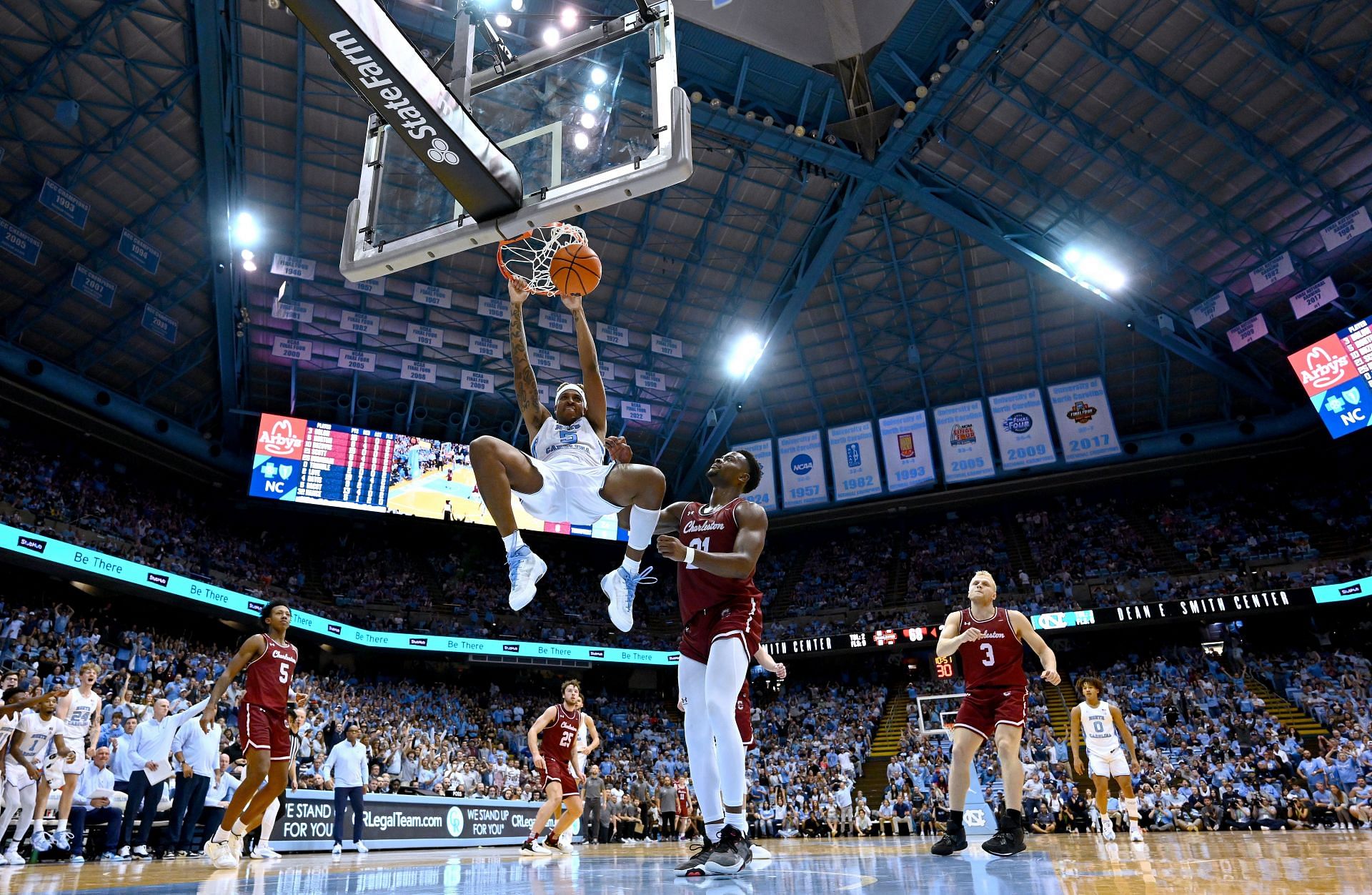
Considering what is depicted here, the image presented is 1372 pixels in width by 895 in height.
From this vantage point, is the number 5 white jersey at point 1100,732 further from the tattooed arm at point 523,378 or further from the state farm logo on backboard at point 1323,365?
the state farm logo on backboard at point 1323,365

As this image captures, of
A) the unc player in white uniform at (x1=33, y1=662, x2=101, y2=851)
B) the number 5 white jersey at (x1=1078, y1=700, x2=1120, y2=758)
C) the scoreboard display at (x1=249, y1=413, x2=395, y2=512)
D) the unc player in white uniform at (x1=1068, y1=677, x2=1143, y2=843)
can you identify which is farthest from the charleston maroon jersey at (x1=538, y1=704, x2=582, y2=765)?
the scoreboard display at (x1=249, y1=413, x2=395, y2=512)

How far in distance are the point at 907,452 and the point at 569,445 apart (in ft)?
72.5

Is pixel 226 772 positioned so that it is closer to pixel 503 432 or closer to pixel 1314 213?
pixel 503 432

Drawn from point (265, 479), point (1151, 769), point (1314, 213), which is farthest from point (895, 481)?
point (265, 479)

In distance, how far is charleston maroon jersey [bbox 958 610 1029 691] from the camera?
645 centimetres

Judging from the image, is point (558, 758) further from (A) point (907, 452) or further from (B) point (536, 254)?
(A) point (907, 452)

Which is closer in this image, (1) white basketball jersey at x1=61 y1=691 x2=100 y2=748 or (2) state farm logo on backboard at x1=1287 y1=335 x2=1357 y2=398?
(1) white basketball jersey at x1=61 y1=691 x2=100 y2=748

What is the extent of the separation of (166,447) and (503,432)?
991 cm

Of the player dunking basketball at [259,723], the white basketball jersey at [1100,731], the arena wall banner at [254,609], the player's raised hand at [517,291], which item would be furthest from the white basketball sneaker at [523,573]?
A: the arena wall banner at [254,609]

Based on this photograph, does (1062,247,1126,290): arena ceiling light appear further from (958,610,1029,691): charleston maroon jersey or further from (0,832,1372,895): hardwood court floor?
(958,610,1029,691): charleston maroon jersey

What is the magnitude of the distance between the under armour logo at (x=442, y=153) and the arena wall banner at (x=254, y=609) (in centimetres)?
1831

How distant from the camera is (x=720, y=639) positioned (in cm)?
479

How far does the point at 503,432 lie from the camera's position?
28578mm

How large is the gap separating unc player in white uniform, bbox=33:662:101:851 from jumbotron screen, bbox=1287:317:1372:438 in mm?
25172
